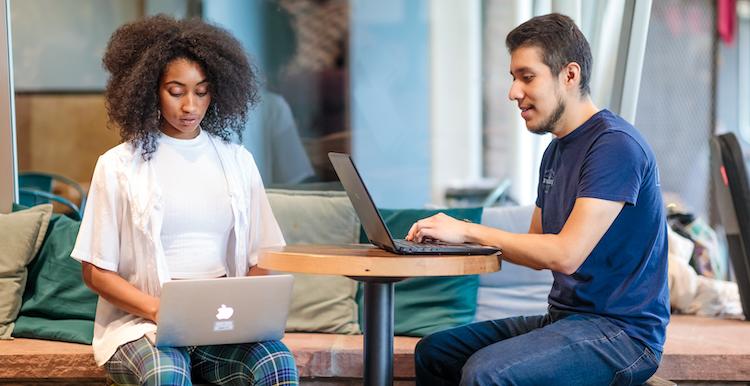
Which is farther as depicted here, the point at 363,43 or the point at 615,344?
the point at 363,43

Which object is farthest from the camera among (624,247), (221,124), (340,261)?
(221,124)

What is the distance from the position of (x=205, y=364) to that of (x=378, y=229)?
62cm

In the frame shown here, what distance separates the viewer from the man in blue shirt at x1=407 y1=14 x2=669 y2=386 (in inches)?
90.7

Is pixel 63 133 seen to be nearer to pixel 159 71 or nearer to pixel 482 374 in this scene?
pixel 159 71

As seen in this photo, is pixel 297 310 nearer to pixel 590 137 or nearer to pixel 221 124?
pixel 221 124

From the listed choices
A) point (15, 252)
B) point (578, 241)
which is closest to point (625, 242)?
point (578, 241)

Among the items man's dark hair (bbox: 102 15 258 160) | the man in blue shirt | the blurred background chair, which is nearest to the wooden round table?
the man in blue shirt

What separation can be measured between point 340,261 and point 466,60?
16.0ft

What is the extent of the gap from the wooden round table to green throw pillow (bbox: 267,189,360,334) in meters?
0.83

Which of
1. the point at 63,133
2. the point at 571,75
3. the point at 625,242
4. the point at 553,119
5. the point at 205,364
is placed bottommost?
the point at 205,364

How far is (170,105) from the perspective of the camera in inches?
105

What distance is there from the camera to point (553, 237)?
233 centimetres

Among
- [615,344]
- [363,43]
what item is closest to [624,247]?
[615,344]

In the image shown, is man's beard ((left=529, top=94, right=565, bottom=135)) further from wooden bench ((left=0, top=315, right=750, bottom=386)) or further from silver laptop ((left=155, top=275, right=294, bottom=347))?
wooden bench ((left=0, top=315, right=750, bottom=386))
